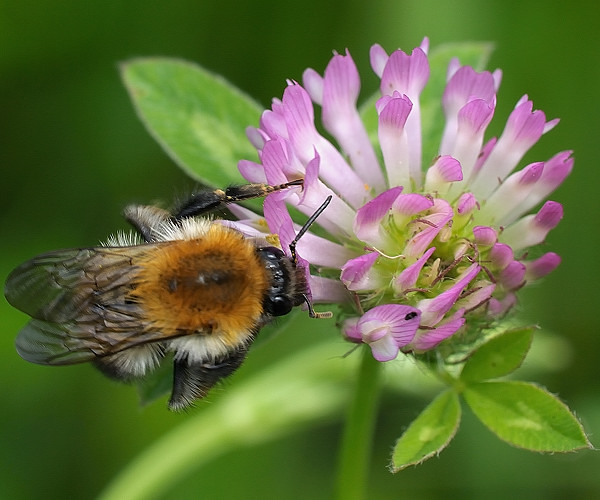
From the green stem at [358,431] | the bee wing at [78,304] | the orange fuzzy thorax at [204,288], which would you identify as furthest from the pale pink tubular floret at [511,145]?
the bee wing at [78,304]

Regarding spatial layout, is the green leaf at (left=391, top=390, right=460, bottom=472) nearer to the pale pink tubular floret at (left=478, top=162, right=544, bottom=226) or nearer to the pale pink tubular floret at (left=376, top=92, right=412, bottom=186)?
the pale pink tubular floret at (left=478, top=162, right=544, bottom=226)

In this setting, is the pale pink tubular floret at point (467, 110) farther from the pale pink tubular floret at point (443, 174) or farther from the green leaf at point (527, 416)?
the green leaf at point (527, 416)

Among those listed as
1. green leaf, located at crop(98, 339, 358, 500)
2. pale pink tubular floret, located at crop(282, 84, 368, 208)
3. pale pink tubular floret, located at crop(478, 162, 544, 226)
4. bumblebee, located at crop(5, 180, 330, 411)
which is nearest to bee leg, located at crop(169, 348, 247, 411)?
bumblebee, located at crop(5, 180, 330, 411)

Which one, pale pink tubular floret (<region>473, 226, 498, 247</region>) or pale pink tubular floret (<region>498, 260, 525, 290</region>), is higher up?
pale pink tubular floret (<region>473, 226, 498, 247</region>)

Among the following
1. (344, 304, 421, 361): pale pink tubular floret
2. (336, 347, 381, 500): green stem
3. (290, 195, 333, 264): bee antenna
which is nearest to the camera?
(344, 304, 421, 361): pale pink tubular floret

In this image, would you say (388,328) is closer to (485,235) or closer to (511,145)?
(485,235)

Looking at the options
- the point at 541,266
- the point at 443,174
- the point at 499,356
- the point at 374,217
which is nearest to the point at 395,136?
the point at 443,174
